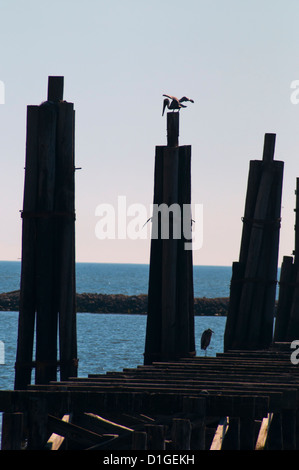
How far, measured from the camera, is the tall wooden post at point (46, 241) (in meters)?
11.6

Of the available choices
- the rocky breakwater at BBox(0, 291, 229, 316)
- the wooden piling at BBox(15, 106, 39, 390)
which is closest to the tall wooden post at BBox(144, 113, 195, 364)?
the wooden piling at BBox(15, 106, 39, 390)

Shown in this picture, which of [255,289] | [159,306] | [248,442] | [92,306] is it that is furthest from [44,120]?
[92,306]

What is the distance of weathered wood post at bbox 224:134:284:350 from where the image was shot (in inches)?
651

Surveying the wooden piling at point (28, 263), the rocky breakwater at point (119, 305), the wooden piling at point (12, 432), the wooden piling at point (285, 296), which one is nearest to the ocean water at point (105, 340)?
the rocky breakwater at point (119, 305)

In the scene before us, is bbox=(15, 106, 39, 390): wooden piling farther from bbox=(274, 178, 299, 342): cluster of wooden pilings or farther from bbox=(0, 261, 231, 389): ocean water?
bbox=(0, 261, 231, 389): ocean water

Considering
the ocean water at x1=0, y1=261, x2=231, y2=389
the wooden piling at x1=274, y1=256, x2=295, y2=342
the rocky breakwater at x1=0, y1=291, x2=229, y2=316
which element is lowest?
the ocean water at x1=0, y1=261, x2=231, y2=389

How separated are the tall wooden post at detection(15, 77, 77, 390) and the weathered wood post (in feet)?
18.1

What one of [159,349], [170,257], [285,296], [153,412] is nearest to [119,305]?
[285,296]

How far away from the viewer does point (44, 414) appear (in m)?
8.70

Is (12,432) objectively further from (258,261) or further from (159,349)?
(258,261)

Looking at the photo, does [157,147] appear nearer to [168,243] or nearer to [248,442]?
[168,243]

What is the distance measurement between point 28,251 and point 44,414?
3.34 m

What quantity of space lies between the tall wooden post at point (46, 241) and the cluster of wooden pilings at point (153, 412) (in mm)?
1090

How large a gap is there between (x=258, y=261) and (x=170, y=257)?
3.31 metres
